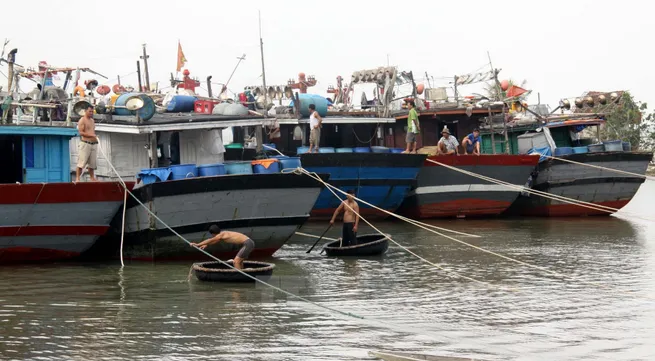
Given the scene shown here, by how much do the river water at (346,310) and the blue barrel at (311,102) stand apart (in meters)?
7.50

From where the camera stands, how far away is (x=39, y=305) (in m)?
12.4

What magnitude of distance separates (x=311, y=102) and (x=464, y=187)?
4.79m

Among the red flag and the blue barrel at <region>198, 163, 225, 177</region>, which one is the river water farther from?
the red flag

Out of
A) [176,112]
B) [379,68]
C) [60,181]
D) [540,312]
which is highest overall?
[379,68]

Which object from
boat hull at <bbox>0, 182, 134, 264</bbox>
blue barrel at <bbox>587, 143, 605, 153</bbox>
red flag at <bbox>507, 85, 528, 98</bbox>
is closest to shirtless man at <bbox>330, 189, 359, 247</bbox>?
boat hull at <bbox>0, 182, 134, 264</bbox>

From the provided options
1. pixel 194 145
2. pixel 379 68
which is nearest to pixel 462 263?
pixel 194 145

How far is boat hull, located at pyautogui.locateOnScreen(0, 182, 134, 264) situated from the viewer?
592 inches

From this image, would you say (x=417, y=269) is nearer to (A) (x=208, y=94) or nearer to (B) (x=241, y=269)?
(B) (x=241, y=269)

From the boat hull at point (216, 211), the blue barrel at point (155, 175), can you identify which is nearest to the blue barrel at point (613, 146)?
the boat hull at point (216, 211)

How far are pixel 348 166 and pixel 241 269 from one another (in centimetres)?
869

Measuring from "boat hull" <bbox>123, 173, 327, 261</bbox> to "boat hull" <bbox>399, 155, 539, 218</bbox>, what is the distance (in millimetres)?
8116

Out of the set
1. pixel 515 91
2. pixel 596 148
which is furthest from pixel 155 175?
pixel 515 91

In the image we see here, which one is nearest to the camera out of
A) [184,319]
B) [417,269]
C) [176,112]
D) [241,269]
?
[184,319]

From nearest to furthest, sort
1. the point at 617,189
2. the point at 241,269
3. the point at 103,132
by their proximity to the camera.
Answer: the point at 241,269 → the point at 103,132 → the point at 617,189
